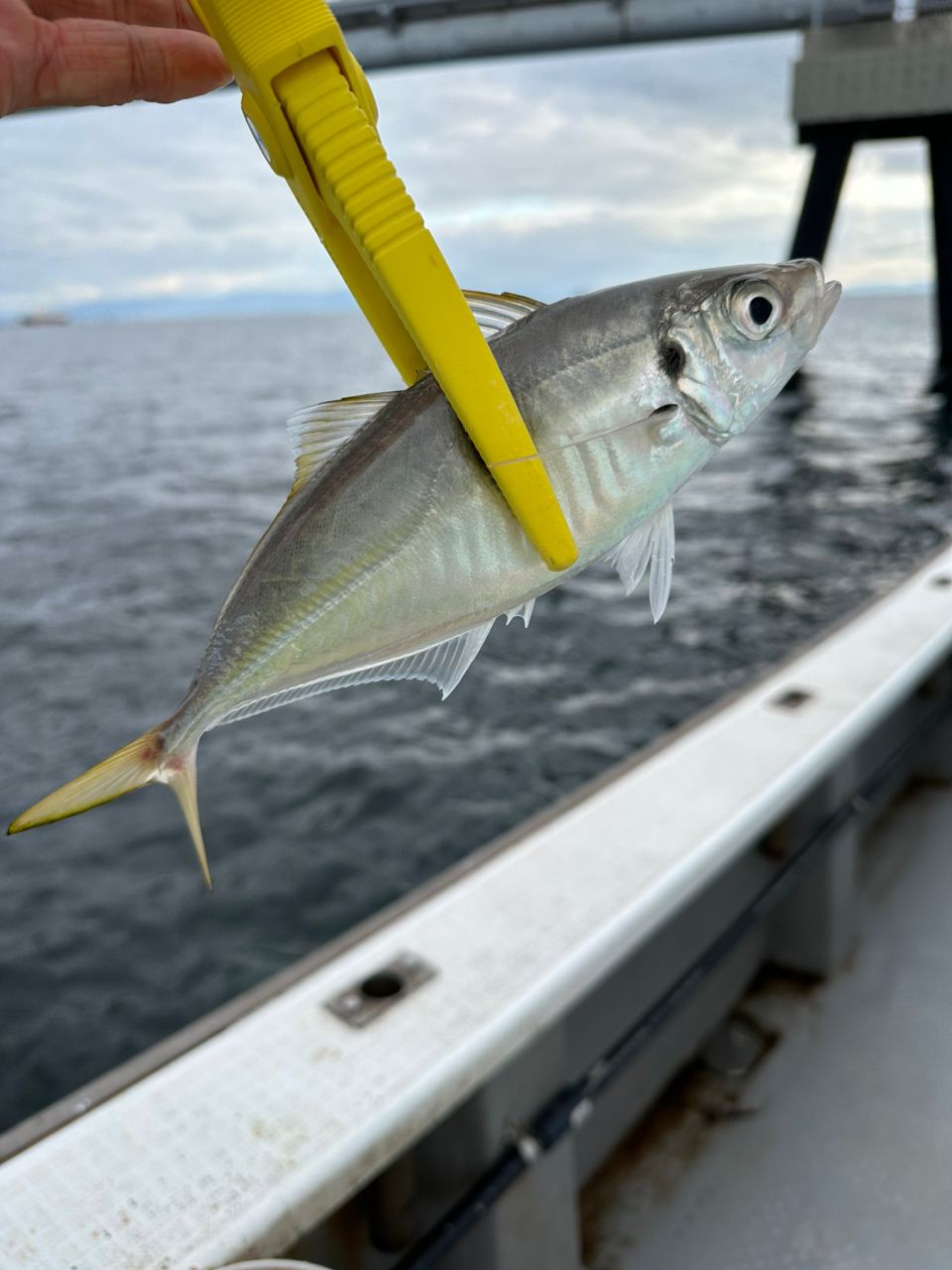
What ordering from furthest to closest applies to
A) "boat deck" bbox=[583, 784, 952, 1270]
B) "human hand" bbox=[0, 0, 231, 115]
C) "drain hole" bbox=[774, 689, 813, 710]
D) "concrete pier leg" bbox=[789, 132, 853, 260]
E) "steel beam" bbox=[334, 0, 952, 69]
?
1. "steel beam" bbox=[334, 0, 952, 69]
2. "concrete pier leg" bbox=[789, 132, 853, 260]
3. "drain hole" bbox=[774, 689, 813, 710]
4. "boat deck" bbox=[583, 784, 952, 1270]
5. "human hand" bbox=[0, 0, 231, 115]

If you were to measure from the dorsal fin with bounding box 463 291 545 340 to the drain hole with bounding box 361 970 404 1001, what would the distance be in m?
1.69

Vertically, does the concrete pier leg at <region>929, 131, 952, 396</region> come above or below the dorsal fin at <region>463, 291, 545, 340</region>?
above

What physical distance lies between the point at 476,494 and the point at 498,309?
157mm

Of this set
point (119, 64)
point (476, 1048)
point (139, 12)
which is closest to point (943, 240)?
point (476, 1048)

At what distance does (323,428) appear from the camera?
0.77 m

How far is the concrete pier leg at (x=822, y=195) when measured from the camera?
69.4ft

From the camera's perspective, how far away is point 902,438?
19516 mm

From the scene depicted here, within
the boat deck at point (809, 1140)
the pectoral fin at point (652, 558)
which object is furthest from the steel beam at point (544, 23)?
the pectoral fin at point (652, 558)

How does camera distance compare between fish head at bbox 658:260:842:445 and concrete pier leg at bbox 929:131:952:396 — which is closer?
fish head at bbox 658:260:842:445

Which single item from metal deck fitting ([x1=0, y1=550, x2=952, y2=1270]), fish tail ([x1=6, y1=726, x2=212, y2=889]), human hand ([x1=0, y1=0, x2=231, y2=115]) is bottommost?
metal deck fitting ([x1=0, y1=550, x2=952, y2=1270])

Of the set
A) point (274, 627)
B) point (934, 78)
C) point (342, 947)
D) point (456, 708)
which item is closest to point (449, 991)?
point (342, 947)

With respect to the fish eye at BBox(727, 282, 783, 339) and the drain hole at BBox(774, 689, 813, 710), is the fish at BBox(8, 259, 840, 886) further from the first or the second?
the drain hole at BBox(774, 689, 813, 710)

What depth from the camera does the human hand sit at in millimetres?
992

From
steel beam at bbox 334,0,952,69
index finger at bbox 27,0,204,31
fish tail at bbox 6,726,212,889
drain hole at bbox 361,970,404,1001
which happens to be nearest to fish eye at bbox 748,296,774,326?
fish tail at bbox 6,726,212,889
